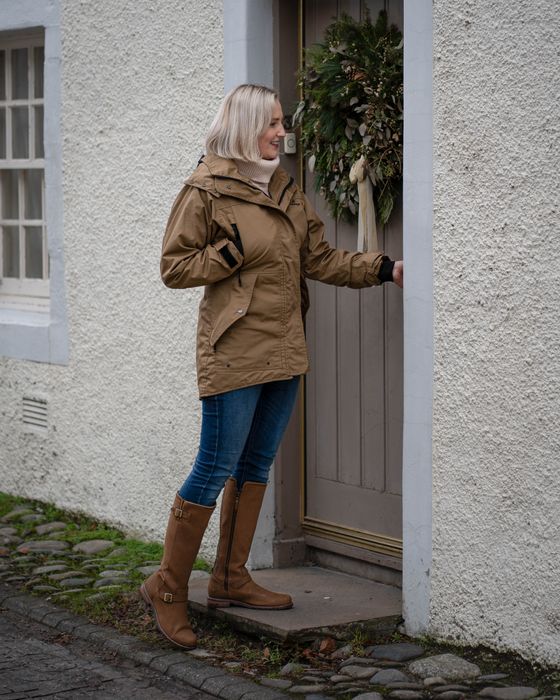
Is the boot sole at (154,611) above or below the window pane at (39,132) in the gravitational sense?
below

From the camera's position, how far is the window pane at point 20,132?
8305 mm

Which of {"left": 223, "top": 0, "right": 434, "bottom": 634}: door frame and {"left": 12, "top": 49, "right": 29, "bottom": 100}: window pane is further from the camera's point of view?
{"left": 12, "top": 49, "right": 29, "bottom": 100}: window pane

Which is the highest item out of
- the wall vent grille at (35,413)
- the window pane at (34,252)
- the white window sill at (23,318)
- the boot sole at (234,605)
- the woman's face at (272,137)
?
the woman's face at (272,137)

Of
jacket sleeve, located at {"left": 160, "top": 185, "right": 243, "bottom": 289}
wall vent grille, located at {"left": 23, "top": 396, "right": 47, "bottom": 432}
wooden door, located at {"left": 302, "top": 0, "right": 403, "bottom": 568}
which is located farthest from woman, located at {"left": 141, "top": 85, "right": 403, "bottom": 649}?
wall vent grille, located at {"left": 23, "top": 396, "right": 47, "bottom": 432}

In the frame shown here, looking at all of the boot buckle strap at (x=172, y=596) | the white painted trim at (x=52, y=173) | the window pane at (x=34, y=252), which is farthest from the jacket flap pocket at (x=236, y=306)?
the window pane at (x=34, y=252)

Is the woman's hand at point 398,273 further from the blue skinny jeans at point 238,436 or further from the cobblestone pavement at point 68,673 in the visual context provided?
the cobblestone pavement at point 68,673

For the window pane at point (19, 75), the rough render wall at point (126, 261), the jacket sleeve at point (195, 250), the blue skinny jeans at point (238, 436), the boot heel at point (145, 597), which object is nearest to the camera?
the jacket sleeve at point (195, 250)

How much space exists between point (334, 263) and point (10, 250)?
372cm

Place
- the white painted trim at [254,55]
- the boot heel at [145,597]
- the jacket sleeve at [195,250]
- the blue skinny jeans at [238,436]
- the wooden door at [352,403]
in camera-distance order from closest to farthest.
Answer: the jacket sleeve at [195,250] < the blue skinny jeans at [238,436] < the boot heel at [145,597] < the wooden door at [352,403] < the white painted trim at [254,55]

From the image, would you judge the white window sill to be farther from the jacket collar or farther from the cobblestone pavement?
the jacket collar

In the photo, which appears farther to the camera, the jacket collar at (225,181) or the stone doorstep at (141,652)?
the jacket collar at (225,181)

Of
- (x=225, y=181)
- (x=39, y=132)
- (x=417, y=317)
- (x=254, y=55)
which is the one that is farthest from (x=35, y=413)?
(x=417, y=317)

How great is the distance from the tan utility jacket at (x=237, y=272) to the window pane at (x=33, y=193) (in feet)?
10.7

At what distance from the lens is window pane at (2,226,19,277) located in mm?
8438
